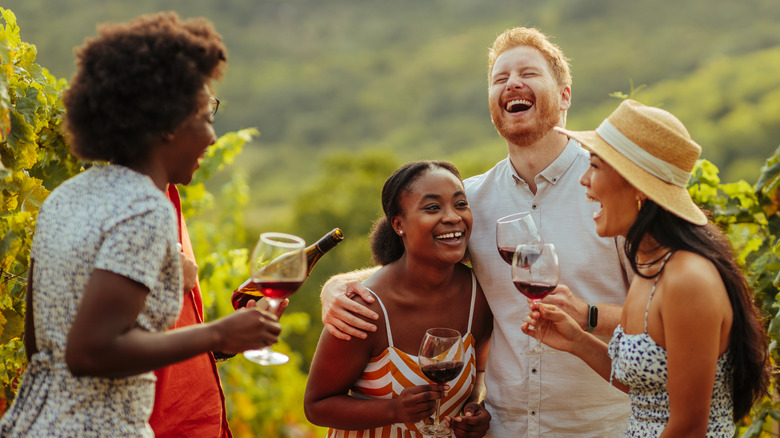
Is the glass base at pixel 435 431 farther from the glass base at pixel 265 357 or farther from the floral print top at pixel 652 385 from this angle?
the glass base at pixel 265 357

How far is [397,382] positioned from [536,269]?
88 cm

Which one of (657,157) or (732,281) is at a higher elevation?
(657,157)

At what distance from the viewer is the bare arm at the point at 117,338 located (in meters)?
1.98

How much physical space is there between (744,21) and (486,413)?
6320cm

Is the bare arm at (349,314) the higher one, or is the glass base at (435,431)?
the bare arm at (349,314)

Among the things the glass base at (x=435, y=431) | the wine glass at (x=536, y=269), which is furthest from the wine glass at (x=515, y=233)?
the glass base at (x=435, y=431)

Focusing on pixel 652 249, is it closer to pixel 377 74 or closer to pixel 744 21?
pixel 744 21

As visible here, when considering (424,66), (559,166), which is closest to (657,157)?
(559,166)

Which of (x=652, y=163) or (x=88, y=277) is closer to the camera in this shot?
(x=88, y=277)

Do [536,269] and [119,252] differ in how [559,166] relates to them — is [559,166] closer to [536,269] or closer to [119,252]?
[536,269]

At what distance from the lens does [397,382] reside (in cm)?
348

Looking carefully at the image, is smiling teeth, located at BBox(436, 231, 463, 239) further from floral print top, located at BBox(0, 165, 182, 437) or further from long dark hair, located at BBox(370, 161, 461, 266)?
floral print top, located at BBox(0, 165, 182, 437)

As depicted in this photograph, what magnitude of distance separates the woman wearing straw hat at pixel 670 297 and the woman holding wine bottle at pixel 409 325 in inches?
29.9

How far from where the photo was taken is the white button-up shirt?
11.7 feet
